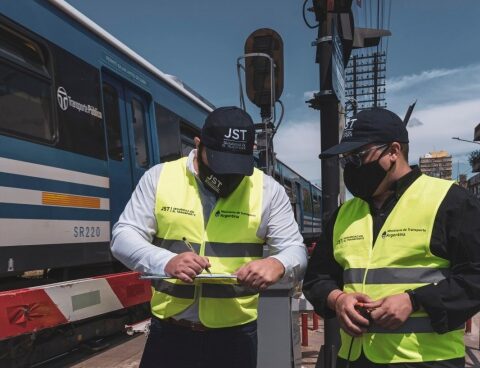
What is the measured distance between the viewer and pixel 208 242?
2.27m

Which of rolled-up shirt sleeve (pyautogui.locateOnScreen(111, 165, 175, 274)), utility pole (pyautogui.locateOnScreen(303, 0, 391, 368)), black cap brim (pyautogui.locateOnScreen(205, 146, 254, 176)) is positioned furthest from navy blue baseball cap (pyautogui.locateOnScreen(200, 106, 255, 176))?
utility pole (pyautogui.locateOnScreen(303, 0, 391, 368))

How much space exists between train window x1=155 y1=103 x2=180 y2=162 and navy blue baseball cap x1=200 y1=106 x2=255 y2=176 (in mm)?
4637

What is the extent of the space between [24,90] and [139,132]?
2.21 meters

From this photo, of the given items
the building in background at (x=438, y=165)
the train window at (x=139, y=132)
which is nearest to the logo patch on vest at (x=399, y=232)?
the train window at (x=139, y=132)

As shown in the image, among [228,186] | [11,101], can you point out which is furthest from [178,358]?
[11,101]

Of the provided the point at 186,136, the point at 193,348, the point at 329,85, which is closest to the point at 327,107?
the point at 329,85

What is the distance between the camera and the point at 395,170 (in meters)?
2.15

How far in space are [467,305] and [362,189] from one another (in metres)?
0.59

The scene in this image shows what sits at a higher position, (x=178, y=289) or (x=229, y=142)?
(x=229, y=142)

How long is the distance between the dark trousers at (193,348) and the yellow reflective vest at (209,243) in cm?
5

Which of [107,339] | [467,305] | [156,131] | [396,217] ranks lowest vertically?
[107,339]

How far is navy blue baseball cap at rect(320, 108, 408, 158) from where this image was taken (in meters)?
2.15

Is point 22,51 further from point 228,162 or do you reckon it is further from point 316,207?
point 316,207

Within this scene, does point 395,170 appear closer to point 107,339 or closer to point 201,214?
point 201,214
